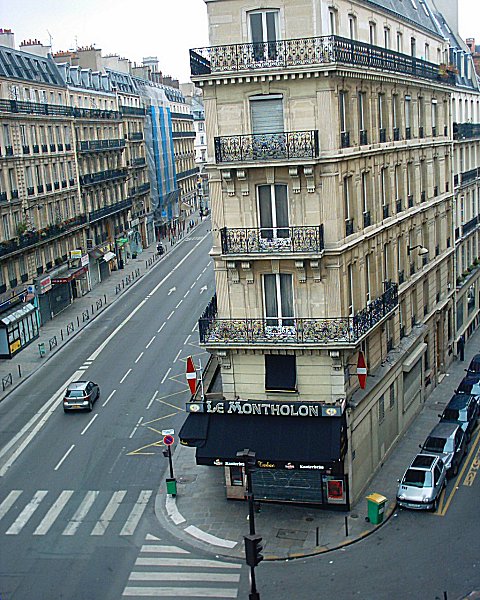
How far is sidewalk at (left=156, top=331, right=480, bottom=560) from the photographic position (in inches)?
1182

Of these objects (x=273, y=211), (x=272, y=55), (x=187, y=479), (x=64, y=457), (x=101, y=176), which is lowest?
(x=187, y=479)

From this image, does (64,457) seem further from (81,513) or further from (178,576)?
(178,576)

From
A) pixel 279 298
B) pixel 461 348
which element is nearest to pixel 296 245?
pixel 279 298

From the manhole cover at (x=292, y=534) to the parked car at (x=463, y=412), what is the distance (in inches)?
477

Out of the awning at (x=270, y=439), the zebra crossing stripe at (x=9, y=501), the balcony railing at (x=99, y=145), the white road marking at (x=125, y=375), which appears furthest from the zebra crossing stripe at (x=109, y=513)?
the balcony railing at (x=99, y=145)

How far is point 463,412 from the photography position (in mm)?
41000

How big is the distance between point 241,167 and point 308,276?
4.69 m

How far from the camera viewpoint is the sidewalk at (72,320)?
176ft

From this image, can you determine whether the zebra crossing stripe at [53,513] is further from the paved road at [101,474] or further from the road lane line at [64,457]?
the road lane line at [64,457]

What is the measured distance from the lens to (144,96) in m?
106

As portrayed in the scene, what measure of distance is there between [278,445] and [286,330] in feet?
14.1

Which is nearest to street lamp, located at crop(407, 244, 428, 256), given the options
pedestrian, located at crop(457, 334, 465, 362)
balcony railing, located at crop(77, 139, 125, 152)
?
pedestrian, located at crop(457, 334, 465, 362)

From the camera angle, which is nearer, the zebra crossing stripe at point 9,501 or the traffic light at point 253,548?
the traffic light at point 253,548

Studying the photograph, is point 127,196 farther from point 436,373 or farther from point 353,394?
point 353,394
